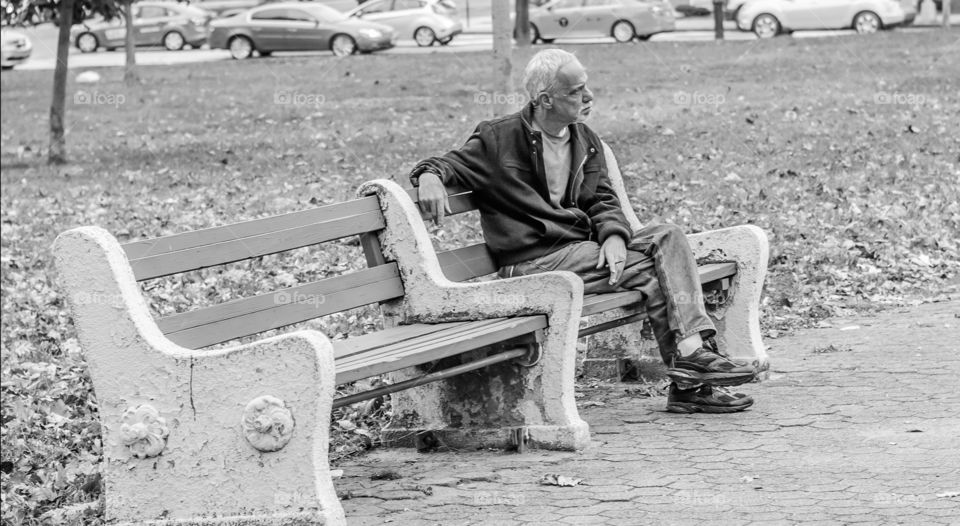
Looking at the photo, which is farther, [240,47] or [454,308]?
[240,47]

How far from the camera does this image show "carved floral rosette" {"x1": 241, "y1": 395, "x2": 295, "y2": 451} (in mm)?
3959

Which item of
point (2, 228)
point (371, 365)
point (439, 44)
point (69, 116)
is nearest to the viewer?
point (371, 365)

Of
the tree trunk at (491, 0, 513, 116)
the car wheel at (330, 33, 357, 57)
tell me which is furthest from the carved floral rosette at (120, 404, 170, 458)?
the car wheel at (330, 33, 357, 57)

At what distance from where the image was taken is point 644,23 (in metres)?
30.0

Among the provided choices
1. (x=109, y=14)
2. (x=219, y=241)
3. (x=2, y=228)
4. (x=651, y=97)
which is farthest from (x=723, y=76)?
(x=219, y=241)

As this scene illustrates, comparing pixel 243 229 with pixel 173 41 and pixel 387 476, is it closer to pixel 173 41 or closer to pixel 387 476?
pixel 387 476

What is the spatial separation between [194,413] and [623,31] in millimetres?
27056

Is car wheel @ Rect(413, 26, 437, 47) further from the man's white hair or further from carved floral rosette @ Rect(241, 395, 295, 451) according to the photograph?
carved floral rosette @ Rect(241, 395, 295, 451)

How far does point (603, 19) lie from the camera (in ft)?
102

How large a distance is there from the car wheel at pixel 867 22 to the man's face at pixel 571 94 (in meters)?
25.6

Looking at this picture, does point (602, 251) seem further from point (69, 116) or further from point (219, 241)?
point (69, 116)

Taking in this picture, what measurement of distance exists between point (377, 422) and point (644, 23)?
25.1m

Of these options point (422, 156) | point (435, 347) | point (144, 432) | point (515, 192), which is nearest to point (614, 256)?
point (515, 192)

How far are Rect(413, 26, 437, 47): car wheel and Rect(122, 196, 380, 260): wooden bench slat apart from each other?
27874 millimetres
